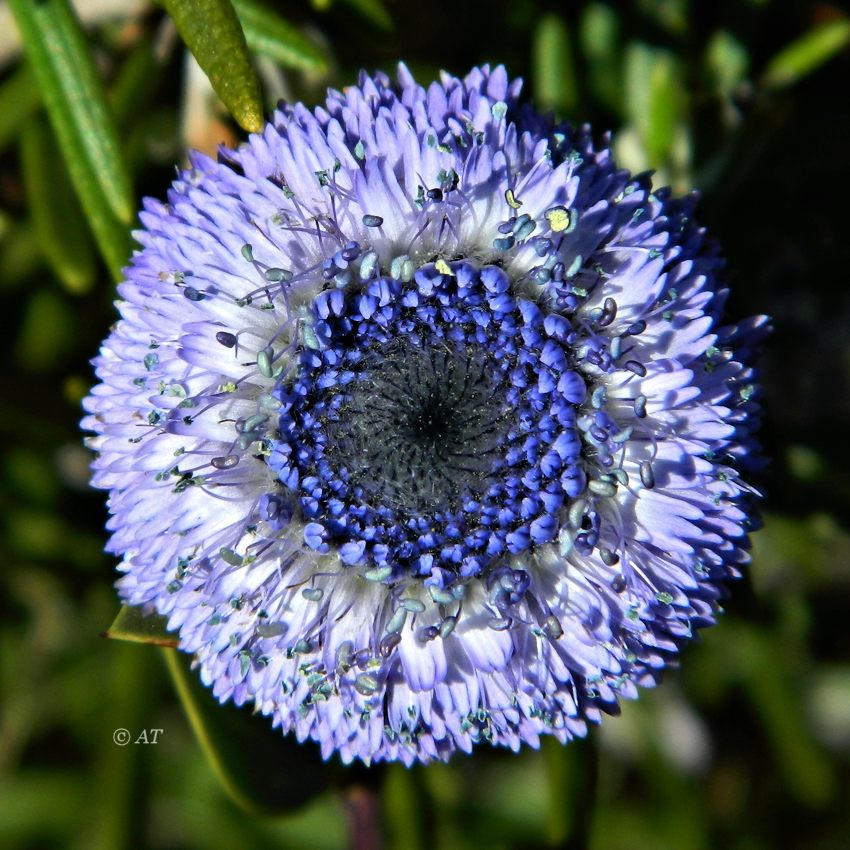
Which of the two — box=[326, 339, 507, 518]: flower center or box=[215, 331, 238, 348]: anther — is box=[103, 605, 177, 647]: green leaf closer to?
box=[326, 339, 507, 518]: flower center

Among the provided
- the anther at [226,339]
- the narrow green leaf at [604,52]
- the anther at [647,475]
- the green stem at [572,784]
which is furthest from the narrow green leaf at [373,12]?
the green stem at [572,784]

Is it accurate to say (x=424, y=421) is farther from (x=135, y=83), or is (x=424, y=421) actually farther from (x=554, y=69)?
(x=135, y=83)

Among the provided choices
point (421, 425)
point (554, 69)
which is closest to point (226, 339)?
point (421, 425)

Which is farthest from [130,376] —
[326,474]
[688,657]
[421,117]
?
[688,657]

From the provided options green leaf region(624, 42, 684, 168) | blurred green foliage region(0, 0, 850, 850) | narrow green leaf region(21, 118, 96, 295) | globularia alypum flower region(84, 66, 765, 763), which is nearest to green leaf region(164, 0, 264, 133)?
globularia alypum flower region(84, 66, 765, 763)

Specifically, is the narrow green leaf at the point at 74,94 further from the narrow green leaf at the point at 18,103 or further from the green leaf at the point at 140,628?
the green leaf at the point at 140,628

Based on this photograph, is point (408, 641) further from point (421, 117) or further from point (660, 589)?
point (421, 117)

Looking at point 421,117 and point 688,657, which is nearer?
point 421,117
